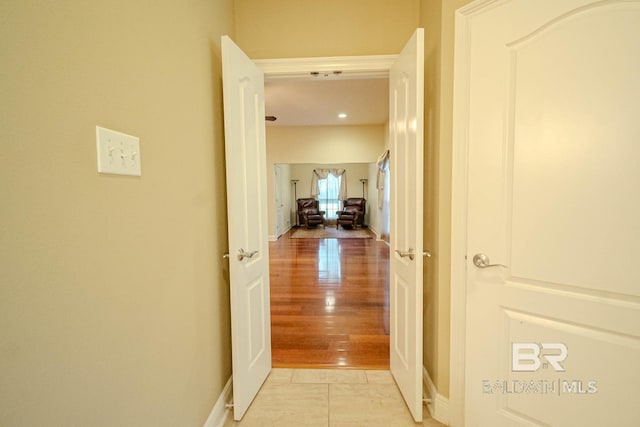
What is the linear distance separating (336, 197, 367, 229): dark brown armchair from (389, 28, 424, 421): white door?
25.3ft

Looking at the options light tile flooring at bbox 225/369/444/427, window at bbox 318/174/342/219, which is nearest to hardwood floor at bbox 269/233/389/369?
light tile flooring at bbox 225/369/444/427

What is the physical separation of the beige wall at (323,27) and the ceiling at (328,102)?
1.43m

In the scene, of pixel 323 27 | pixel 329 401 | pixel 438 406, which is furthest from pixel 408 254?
pixel 323 27

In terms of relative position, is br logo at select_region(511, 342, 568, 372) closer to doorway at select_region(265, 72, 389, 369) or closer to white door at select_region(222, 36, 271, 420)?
doorway at select_region(265, 72, 389, 369)

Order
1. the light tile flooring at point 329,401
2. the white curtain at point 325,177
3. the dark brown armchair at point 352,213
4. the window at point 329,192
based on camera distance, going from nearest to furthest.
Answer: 1. the light tile flooring at point 329,401
2. the dark brown armchair at point 352,213
3. the white curtain at point 325,177
4. the window at point 329,192

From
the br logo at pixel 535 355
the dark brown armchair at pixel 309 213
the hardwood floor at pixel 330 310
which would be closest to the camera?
the br logo at pixel 535 355

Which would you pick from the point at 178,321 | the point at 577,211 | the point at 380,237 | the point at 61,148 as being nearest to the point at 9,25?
the point at 61,148

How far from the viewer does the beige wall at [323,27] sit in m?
1.87

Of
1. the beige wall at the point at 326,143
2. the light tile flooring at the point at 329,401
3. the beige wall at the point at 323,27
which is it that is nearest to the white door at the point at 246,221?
the light tile flooring at the point at 329,401

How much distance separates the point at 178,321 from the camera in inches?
47.3

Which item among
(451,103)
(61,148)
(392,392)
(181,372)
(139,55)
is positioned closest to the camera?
(61,148)

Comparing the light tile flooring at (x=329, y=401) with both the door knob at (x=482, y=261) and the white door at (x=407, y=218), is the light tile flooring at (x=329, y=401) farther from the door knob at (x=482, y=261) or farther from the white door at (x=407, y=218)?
the door knob at (x=482, y=261)

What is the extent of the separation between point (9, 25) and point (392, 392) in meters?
2.28

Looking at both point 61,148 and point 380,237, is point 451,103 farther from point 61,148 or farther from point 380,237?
point 380,237
